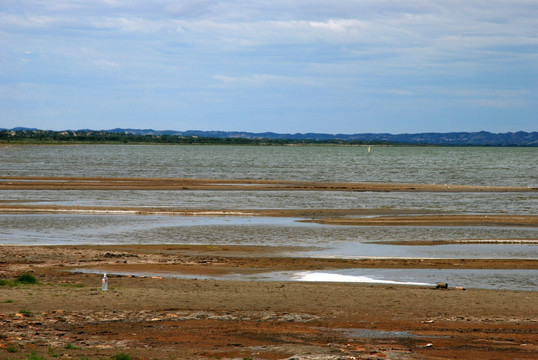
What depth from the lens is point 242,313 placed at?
15102mm

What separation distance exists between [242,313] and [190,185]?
166ft

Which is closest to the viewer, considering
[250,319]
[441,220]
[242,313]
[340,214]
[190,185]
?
[250,319]

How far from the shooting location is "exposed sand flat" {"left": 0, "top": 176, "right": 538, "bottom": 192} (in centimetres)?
6157

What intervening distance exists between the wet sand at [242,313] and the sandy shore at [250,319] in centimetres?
3

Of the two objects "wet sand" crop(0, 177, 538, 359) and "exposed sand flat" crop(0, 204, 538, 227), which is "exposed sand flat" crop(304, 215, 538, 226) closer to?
"exposed sand flat" crop(0, 204, 538, 227)

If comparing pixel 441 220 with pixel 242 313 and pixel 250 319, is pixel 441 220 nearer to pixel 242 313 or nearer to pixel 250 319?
pixel 242 313

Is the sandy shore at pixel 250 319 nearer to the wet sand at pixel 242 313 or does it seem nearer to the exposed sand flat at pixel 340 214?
the wet sand at pixel 242 313

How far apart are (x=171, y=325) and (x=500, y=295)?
878cm

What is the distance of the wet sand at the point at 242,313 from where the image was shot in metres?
12.2

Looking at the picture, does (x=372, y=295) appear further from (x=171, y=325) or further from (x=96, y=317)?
(x=96, y=317)

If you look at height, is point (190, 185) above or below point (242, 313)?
below

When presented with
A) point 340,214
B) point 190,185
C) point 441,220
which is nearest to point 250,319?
point 441,220

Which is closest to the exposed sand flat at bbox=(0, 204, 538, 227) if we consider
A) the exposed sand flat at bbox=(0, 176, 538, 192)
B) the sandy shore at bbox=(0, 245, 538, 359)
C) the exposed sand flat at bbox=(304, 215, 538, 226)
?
the exposed sand flat at bbox=(304, 215, 538, 226)

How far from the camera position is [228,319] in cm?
1453
